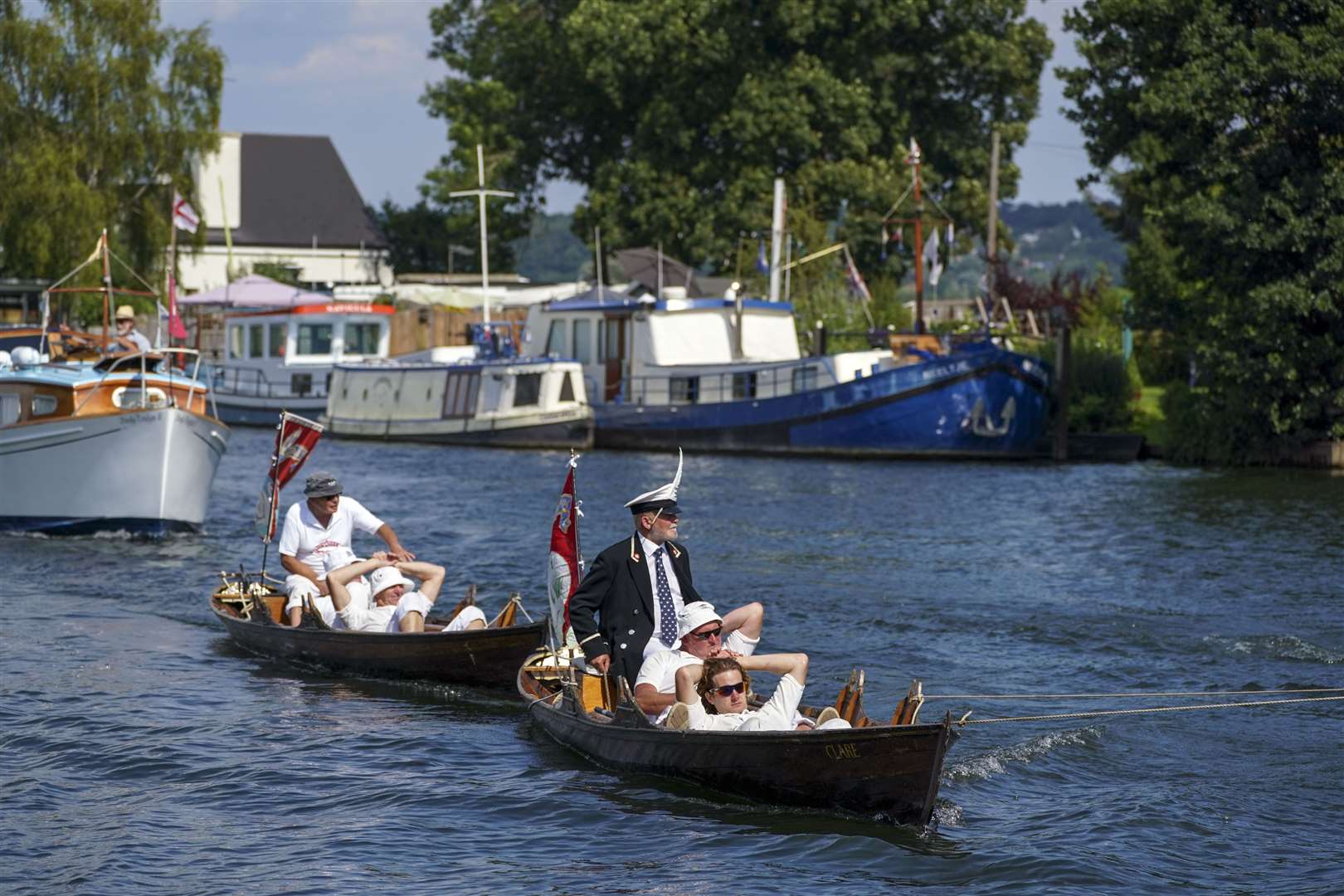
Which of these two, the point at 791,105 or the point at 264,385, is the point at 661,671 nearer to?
the point at 264,385

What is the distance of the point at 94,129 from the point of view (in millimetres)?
53750

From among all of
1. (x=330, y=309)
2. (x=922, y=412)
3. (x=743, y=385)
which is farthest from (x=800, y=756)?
(x=330, y=309)

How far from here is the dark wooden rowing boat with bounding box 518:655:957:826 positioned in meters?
11.0

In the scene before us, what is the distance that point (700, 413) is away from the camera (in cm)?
4244

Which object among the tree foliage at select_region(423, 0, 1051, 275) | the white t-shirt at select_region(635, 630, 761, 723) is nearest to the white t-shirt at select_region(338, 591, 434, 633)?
the white t-shirt at select_region(635, 630, 761, 723)

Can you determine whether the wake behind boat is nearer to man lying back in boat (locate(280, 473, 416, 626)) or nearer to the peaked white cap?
man lying back in boat (locate(280, 473, 416, 626))

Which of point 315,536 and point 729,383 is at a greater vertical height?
point 729,383

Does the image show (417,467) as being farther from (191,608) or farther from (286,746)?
(286,746)

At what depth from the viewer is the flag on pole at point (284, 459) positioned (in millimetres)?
18547

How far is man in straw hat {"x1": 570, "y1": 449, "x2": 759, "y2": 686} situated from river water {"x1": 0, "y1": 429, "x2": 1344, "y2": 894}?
3.00 feet

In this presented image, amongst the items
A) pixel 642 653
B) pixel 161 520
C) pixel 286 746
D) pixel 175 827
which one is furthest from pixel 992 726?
pixel 161 520

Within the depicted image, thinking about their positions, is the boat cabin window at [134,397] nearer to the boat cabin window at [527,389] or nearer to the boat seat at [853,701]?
the boat seat at [853,701]

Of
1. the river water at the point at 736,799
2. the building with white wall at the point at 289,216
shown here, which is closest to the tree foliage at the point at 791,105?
the building with white wall at the point at 289,216

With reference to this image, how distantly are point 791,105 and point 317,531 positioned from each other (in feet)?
145
